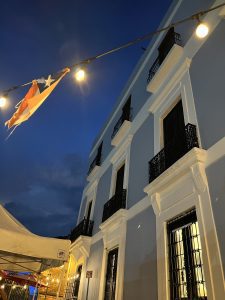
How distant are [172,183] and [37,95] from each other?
11.6 ft

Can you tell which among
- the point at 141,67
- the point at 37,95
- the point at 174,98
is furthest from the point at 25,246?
the point at 141,67

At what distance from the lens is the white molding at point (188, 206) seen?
4238 millimetres

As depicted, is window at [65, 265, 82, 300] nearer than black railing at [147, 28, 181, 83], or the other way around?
black railing at [147, 28, 181, 83]

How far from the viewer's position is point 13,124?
554 cm

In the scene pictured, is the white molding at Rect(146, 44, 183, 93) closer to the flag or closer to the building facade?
the building facade

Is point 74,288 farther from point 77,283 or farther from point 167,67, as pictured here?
point 167,67

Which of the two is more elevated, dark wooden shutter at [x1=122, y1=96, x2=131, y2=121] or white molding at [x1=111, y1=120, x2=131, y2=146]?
dark wooden shutter at [x1=122, y1=96, x2=131, y2=121]

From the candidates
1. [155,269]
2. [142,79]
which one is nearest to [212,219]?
[155,269]

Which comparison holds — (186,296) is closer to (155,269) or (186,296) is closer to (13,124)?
(155,269)

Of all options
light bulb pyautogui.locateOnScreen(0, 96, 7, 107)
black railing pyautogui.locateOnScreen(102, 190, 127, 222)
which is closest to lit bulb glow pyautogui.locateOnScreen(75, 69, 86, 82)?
light bulb pyautogui.locateOnScreen(0, 96, 7, 107)

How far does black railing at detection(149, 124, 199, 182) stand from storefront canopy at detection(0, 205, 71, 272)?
2902 millimetres

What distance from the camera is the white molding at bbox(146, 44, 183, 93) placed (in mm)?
7461

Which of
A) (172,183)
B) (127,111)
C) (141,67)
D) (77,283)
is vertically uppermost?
(141,67)

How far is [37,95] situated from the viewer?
17.1 feet
